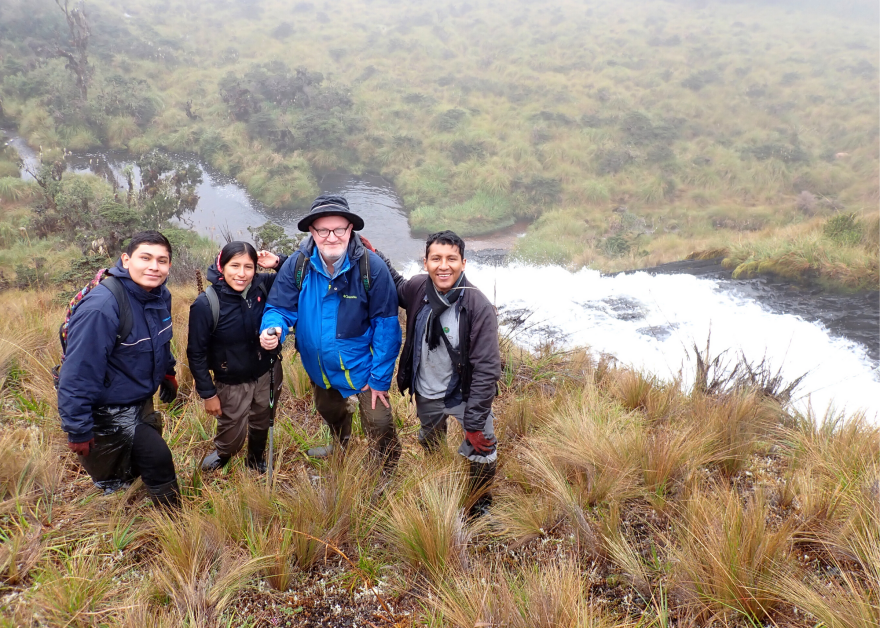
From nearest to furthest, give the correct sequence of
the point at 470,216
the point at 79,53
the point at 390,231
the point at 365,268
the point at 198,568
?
1. the point at 198,568
2. the point at 365,268
3. the point at 390,231
4. the point at 470,216
5. the point at 79,53

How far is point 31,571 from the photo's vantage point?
2.21 metres

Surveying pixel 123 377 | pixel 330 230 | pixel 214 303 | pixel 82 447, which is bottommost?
pixel 82 447

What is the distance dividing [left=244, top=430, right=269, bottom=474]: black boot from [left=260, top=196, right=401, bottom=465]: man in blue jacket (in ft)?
2.36

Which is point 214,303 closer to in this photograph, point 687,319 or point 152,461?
point 152,461

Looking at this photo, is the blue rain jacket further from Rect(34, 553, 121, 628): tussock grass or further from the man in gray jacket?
Rect(34, 553, 121, 628): tussock grass

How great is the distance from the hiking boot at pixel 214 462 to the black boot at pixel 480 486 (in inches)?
67.9

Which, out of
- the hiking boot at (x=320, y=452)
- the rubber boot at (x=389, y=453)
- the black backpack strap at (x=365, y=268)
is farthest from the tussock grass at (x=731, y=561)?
the hiking boot at (x=320, y=452)

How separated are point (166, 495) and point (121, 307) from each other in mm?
1146

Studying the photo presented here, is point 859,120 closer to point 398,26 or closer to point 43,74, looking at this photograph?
point 398,26

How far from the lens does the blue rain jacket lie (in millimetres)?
2807

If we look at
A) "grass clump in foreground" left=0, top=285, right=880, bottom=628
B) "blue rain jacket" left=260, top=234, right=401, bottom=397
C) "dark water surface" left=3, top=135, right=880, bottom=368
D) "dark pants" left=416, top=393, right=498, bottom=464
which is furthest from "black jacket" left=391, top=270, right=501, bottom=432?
"dark water surface" left=3, top=135, right=880, bottom=368

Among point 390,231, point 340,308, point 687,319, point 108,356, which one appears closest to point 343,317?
point 340,308

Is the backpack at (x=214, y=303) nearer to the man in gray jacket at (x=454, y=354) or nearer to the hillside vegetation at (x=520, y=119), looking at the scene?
the man in gray jacket at (x=454, y=354)

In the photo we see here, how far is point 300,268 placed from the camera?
2836mm
